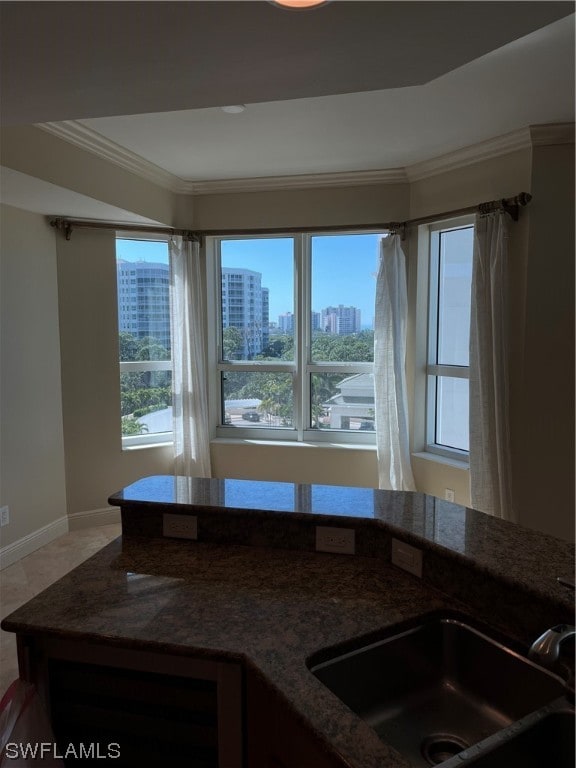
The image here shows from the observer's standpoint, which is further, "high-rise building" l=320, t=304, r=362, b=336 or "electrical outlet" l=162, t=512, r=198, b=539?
"high-rise building" l=320, t=304, r=362, b=336

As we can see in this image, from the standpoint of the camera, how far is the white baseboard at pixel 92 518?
381 centimetres

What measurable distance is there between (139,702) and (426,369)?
3042mm

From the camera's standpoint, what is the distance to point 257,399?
4.30 meters

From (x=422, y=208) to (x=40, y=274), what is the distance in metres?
2.70

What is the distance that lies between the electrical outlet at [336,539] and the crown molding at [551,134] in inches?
102

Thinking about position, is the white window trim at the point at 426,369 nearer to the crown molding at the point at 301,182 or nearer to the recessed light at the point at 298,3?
the crown molding at the point at 301,182

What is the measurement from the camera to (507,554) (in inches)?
49.7

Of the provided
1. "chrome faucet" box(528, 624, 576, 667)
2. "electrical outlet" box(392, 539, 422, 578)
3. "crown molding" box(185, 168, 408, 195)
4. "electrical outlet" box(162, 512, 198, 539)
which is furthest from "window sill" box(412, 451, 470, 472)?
"chrome faucet" box(528, 624, 576, 667)

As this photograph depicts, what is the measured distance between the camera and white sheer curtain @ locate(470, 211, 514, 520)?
3.04 m

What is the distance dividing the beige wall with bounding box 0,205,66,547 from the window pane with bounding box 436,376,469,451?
279 cm

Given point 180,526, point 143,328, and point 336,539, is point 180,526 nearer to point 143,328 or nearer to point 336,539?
point 336,539

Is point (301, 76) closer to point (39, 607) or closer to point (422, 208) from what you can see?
point (39, 607)

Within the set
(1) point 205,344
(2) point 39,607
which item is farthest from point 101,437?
(2) point 39,607

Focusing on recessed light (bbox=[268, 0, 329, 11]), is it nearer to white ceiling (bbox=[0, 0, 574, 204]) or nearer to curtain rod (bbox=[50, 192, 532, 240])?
white ceiling (bbox=[0, 0, 574, 204])
